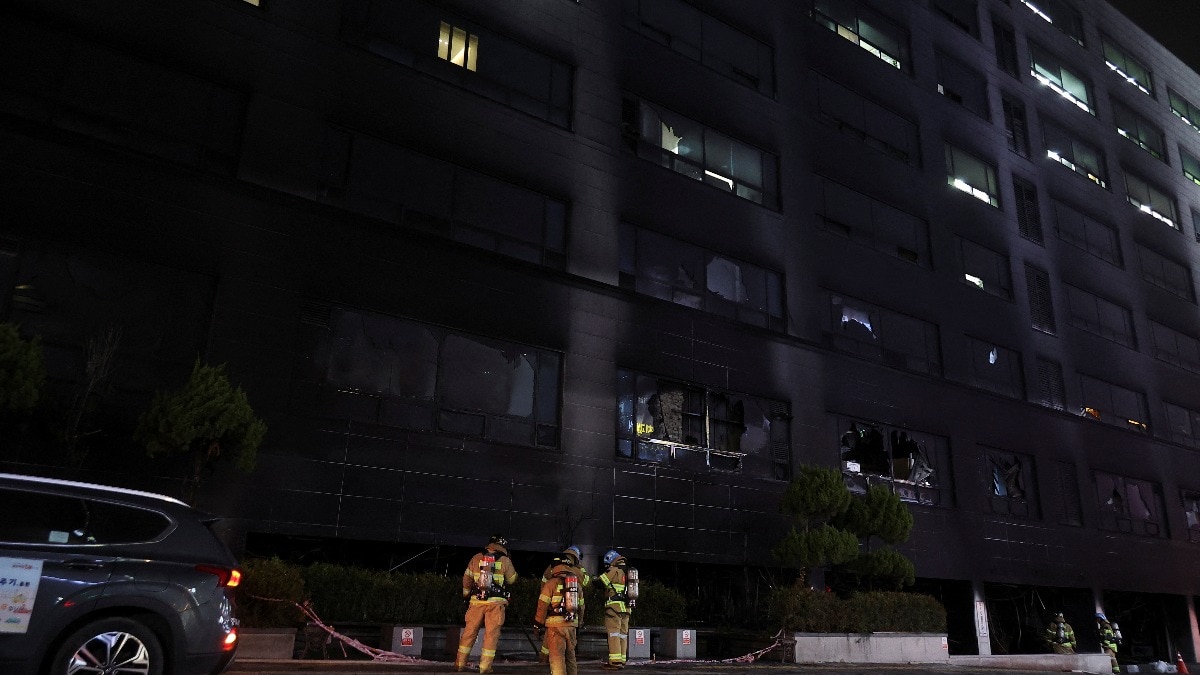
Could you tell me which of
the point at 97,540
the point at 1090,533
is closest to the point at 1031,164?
the point at 1090,533

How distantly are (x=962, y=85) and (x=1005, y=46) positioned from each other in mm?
5114

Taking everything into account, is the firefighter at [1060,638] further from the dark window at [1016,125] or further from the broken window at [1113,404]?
the dark window at [1016,125]

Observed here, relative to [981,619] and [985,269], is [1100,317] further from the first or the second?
[981,619]

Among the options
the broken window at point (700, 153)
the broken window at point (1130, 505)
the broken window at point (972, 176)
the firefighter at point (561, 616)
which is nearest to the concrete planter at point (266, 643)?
the firefighter at point (561, 616)

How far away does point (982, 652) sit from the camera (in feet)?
85.3

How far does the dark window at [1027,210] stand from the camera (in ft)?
113

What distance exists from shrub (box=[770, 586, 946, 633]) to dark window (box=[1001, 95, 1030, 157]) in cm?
2294

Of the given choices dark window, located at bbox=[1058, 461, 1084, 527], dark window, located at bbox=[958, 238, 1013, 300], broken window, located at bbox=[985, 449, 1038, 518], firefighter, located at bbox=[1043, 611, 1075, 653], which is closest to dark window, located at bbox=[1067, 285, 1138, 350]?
dark window, located at bbox=[958, 238, 1013, 300]

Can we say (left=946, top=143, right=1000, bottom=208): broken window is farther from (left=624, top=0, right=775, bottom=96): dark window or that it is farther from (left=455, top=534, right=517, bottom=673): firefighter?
(left=455, top=534, right=517, bottom=673): firefighter

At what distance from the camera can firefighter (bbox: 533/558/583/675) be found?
38.5 ft

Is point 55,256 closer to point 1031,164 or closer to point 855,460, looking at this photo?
point 855,460

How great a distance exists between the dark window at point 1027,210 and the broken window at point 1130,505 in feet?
32.1

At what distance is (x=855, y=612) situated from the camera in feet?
61.5

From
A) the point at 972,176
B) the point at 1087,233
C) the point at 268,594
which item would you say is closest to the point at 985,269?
the point at 972,176
